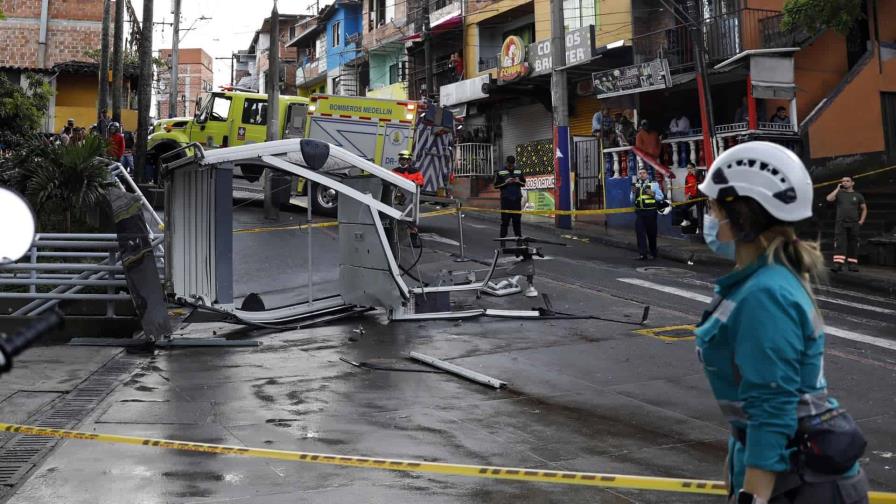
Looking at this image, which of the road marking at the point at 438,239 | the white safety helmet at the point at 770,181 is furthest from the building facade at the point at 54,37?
the white safety helmet at the point at 770,181

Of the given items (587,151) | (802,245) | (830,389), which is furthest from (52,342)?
(587,151)

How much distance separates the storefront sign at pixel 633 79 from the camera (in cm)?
2289

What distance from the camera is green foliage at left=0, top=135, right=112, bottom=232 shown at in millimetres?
15180

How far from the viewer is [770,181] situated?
2848 mm

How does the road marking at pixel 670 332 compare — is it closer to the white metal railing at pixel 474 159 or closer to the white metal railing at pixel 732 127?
the white metal railing at pixel 732 127

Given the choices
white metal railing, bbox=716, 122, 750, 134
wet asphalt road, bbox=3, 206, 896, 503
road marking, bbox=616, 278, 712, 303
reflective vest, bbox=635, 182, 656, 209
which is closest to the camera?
wet asphalt road, bbox=3, 206, 896, 503

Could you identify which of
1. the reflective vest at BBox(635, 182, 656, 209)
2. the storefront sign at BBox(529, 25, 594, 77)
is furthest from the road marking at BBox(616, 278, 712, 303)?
the storefront sign at BBox(529, 25, 594, 77)

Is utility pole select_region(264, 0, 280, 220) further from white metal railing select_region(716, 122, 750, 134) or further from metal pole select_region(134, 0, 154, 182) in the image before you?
white metal railing select_region(716, 122, 750, 134)

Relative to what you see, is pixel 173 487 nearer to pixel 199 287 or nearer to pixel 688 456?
pixel 688 456

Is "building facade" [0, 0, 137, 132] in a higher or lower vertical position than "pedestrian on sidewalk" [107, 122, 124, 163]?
higher

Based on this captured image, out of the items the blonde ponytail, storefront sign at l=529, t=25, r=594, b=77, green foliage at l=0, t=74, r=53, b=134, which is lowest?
the blonde ponytail

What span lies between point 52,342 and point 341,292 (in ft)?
12.2

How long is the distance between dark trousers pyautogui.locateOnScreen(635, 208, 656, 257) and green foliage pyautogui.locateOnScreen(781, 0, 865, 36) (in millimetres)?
4875

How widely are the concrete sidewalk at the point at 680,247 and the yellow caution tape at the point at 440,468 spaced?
8561 mm
